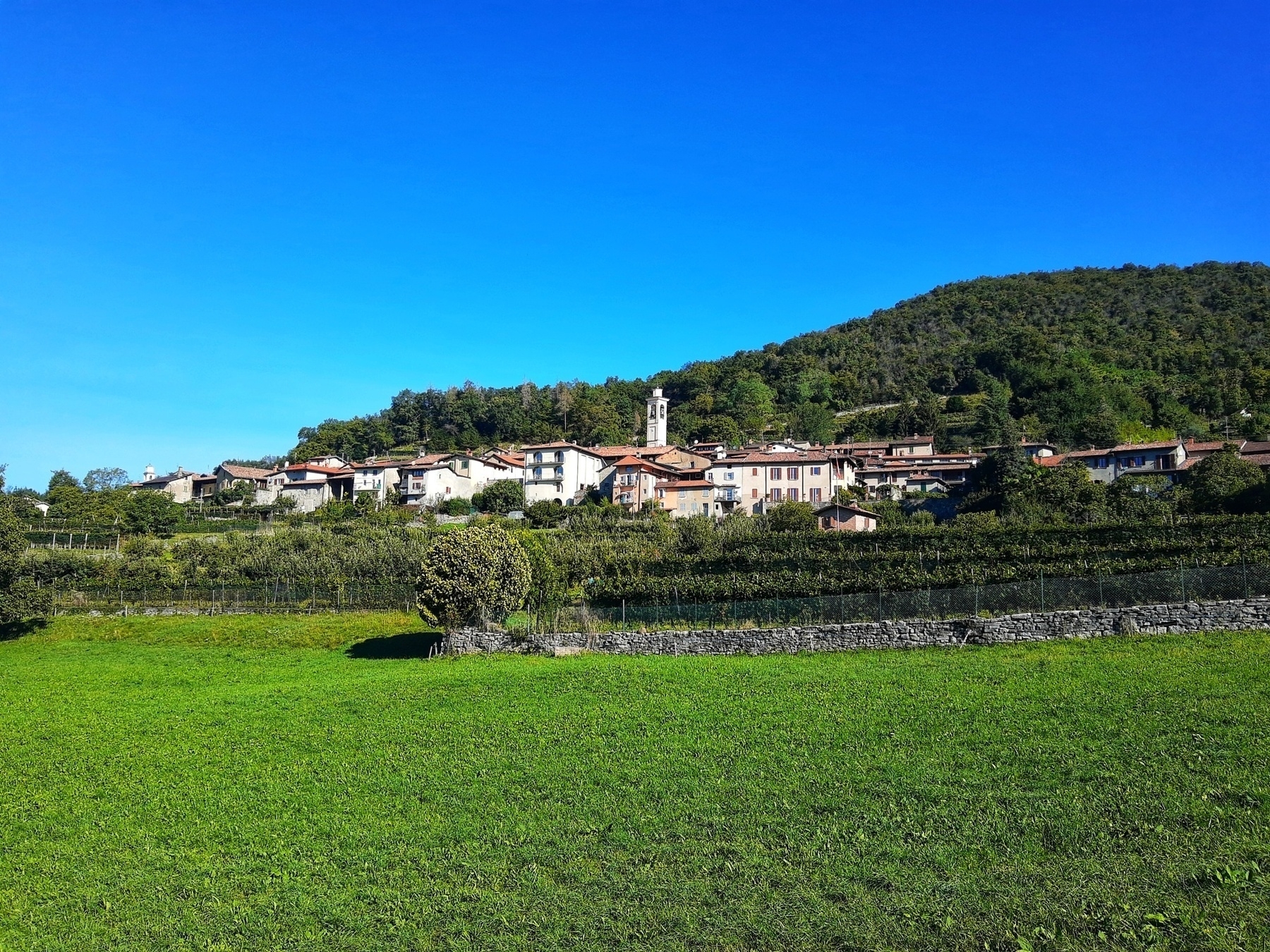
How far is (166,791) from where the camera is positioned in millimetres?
15656

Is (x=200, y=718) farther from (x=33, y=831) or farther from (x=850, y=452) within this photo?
(x=850, y=452)

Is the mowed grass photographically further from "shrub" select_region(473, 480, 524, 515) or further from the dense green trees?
"shrub" select_region(473, 480, 524, 515)

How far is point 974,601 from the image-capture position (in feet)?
94.6

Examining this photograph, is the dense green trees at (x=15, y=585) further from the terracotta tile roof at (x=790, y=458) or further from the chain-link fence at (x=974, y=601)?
the terracotta tile roof at (x=790, y=458)

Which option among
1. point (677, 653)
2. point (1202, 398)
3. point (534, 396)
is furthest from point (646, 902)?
point (534, 396)

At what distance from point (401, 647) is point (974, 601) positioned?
75.5 ft

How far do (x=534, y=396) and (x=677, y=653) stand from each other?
119171 millimetres

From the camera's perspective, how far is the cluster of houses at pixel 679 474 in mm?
76000

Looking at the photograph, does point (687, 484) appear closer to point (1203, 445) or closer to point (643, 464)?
point (643, 464)

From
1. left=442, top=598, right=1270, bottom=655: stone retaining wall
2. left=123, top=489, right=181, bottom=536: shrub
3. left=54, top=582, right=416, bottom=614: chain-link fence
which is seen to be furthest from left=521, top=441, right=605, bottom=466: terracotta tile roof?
left=442, top=598, right=1270, bottom=655: stone retaining wall

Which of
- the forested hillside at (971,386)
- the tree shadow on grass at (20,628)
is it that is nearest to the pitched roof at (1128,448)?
the forested hillside at (971,386)

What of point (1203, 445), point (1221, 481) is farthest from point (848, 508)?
point (1203, 445)

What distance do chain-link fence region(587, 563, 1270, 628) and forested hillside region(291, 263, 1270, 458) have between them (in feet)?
231

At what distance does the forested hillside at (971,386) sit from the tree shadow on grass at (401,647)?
7721 cm
